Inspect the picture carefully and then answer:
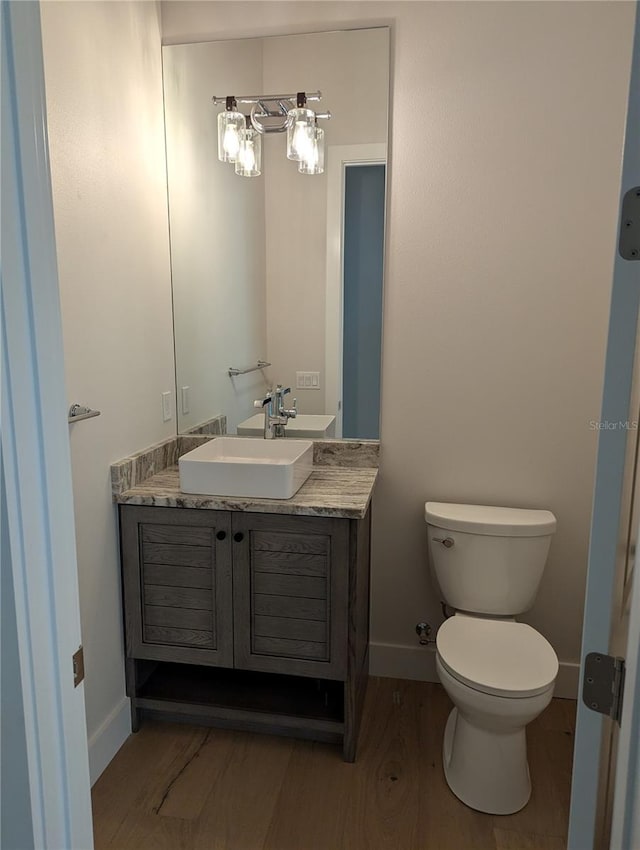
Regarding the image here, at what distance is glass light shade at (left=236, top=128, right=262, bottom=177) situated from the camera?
2.29 meters

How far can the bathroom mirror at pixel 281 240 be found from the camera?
7.21ft

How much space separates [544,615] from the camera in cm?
236

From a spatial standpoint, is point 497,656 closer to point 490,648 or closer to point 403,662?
point 490,648

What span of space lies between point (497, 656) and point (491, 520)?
460 mm

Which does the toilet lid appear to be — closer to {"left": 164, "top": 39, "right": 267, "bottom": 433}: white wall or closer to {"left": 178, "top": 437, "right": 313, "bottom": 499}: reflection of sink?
{"left": 178, "top": 437, "right": 313, "bottom": 499}: reflection of sink

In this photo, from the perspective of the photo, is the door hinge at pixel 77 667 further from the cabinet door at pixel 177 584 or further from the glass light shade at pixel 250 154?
the glass light shade at pixel 250 154

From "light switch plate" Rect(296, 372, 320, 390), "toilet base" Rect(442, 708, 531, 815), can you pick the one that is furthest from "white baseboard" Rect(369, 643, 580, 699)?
"light switch plate" Rect(296, 372, 320, 390)

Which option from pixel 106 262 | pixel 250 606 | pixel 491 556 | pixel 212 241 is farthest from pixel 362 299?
pixel 250 606

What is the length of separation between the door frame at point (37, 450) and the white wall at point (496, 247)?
163 cm

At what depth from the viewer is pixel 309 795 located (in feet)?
6.06

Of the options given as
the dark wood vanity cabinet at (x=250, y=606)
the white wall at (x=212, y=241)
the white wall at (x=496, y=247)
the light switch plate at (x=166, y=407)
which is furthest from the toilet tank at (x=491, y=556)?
the light switch plate at (x=166, y=407)

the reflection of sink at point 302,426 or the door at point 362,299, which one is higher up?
the door at point 362,299

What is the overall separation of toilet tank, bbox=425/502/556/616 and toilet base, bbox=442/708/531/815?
1.41ft

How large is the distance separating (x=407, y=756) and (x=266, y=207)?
2045 mm
